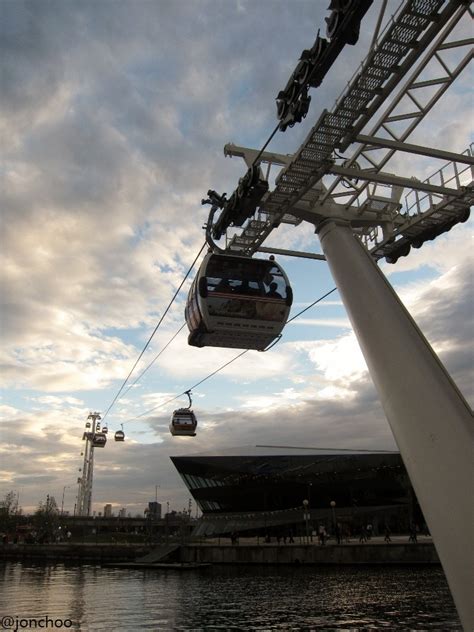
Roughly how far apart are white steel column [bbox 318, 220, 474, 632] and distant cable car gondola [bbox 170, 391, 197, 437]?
15554 mm

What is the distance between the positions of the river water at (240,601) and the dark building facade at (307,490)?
77.3 feet

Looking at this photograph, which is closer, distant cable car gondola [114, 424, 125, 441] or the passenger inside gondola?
the passenger inside gondola

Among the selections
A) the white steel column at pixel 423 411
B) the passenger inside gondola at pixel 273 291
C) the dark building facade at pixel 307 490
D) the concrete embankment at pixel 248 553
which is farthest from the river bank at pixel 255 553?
the white steel column at pixel 423 411

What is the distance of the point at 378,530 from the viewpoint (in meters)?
52.6

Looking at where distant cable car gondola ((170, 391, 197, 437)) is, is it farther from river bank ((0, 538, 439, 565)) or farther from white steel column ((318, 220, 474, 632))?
river bank ((0, 538, 439, 565))

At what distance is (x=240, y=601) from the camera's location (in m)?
20.6

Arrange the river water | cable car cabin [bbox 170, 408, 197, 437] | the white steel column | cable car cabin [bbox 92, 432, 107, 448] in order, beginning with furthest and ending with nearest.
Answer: cable car cabin [bbox 92, 432, 107, 448] → cable car cabin [bbox 170, 408, 197, 437] → the river water → the white steel column

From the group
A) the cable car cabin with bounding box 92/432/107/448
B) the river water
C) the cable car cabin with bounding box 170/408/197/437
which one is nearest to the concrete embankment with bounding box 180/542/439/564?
the river water

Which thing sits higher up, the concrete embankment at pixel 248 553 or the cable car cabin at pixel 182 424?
the cable car cabin at pixel 182 424

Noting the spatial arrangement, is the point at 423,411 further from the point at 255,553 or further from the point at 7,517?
the point at 7,517

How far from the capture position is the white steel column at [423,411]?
5.93 m

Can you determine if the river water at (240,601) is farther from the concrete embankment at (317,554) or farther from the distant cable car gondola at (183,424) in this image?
the distant cable car gondola at (183,424)

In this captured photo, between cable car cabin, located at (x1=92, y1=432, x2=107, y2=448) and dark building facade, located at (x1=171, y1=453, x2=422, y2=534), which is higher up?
cable car cabin, located at (x1=92, y1=432, x2=107, y2=448)

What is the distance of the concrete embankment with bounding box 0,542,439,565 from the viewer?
32156 millimetres
